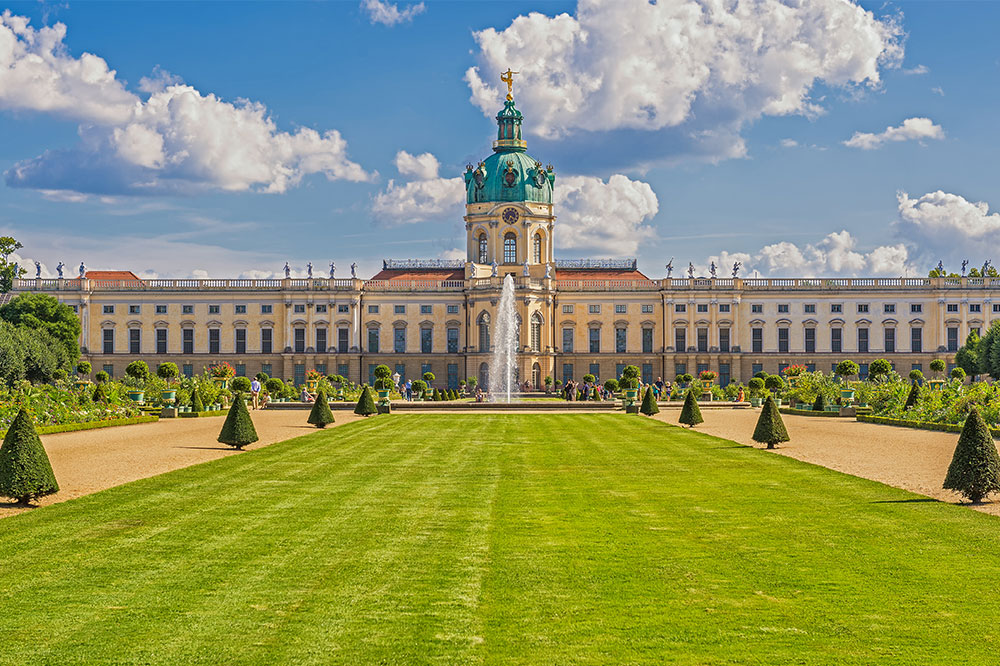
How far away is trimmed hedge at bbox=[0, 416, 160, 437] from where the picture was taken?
28.7 metres

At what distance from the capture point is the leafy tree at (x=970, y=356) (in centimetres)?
6738

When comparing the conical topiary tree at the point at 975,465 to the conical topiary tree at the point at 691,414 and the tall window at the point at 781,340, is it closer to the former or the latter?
the conical topiary tree at the point at 691,414

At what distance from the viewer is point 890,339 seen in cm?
8006

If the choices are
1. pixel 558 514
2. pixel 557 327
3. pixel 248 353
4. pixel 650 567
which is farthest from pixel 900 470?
pixel 248 353

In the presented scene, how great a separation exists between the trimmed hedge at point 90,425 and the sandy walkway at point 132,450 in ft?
1.12

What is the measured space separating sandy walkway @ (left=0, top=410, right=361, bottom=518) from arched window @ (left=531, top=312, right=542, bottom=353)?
42.4 metres

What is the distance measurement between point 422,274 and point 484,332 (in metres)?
11.5

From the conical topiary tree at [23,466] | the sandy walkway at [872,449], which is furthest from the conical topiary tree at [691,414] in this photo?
the conical topiary tree at [23,466]

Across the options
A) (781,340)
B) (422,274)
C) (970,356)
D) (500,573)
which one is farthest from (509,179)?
(500,573)

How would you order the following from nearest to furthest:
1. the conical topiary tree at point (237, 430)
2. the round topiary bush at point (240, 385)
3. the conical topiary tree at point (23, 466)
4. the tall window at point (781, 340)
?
the conical topiary tree at point (23, 466) → the conical topiary tree at point (237, 430) → the round topiary bush at point (240, 385) → the tall window at point (781, 340)

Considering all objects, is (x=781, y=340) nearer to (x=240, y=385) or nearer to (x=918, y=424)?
(x=240, y=385)

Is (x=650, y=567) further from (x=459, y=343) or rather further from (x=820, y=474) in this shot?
(x=459, y=343)

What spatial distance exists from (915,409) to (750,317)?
47.4m

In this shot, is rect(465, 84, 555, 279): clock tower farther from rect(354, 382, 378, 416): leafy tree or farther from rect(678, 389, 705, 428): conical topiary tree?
rect(678, 389, 705, 428): conical topiary tree
